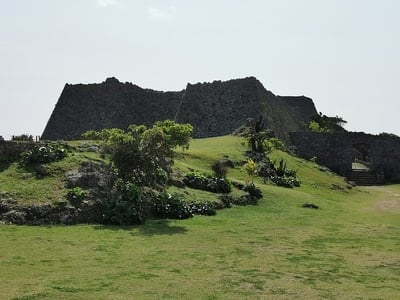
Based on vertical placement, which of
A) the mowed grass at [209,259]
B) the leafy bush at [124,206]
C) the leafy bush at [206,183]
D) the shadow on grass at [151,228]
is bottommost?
the mowed grass at [209,259]

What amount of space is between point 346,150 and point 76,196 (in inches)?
1555

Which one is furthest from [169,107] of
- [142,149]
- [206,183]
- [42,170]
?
[42,170]

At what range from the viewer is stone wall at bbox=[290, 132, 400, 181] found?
168 feet

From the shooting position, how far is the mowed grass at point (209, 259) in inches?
371

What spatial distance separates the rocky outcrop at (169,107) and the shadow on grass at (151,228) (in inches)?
1487

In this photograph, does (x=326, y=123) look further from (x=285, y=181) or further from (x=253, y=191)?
(x=253, y=191)

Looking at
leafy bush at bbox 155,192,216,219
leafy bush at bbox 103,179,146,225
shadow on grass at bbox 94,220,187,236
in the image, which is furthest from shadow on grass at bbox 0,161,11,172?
leafy bush at bbox 155,192,216,219

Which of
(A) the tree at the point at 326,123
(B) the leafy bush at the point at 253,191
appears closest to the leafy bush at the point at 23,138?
(B) the leafy bush at the point at 253,191

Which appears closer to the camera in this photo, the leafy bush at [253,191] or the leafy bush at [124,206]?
the leafy bush at [124,206]

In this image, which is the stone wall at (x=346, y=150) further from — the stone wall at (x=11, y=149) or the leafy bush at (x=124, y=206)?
the stone wall at (x=11, y=149)

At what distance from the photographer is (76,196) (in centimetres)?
1678

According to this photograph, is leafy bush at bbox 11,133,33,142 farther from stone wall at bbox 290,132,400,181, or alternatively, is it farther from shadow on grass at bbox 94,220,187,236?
stone wall at bbox 290,132,400,181

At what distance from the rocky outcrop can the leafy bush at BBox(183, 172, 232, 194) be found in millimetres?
30017

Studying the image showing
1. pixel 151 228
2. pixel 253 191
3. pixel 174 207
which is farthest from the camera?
pixel 253 191
